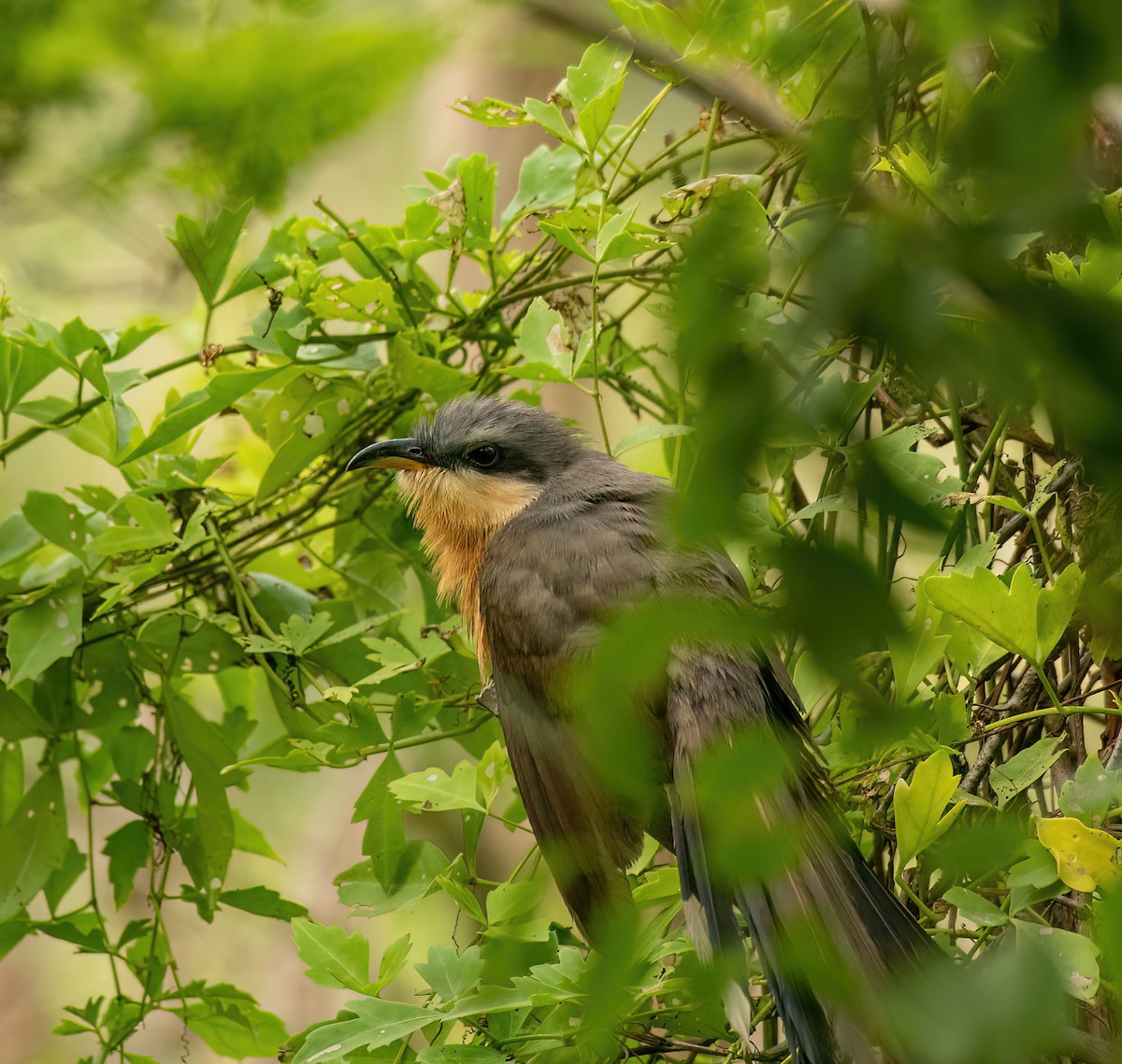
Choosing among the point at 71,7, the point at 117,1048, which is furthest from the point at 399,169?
the point at 71,7

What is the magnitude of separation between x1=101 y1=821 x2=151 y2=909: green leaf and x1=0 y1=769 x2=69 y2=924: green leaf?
9 cm

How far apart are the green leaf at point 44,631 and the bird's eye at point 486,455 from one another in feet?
2.63

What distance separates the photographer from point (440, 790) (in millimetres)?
1614

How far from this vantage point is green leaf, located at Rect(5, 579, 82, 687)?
1.84 metres

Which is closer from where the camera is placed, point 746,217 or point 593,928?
point 746,217

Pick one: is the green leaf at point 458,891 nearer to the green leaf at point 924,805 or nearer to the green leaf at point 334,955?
the green leaf at point 334,955

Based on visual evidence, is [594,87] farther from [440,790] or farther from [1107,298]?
[1107,298]

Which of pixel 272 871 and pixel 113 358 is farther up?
pixel 113 358

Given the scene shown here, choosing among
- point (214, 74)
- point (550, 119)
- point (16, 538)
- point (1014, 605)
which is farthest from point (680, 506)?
point (16, 538)

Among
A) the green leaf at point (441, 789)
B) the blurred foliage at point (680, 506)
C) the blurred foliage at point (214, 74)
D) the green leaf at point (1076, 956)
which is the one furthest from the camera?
the green leaf at point (441, 789)

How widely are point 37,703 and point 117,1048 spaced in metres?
0.59

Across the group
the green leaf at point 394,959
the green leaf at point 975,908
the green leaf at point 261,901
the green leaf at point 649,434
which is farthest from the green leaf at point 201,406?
the green leaf at point 975,908

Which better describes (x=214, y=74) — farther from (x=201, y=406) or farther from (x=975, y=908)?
(x=201, y=406)

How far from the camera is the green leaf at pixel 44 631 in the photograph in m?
1.84
